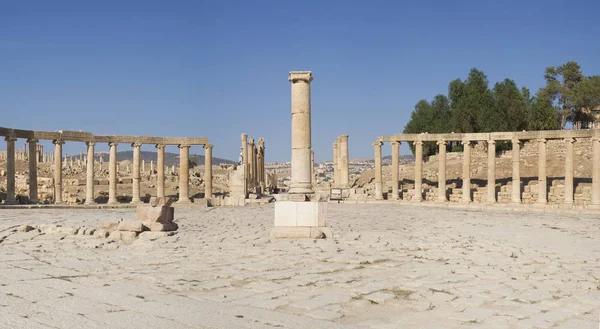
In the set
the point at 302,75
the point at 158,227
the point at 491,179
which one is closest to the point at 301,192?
the point at 302,75

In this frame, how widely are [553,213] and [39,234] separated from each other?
23769 mm

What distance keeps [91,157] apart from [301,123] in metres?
21.3

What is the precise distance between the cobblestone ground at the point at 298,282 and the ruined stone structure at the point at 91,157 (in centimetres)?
1806

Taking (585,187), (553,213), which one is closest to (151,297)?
(553,213)

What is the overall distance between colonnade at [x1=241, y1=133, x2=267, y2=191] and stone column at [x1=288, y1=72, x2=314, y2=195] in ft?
67.0

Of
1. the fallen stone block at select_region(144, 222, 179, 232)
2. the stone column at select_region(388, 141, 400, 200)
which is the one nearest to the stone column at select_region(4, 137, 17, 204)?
the fallen stone block at select_region(144, 222, 179, 232)

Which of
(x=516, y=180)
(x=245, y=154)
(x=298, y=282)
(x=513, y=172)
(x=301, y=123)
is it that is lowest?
(x=298, y=282)

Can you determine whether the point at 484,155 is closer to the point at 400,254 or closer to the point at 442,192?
the point at 442,192

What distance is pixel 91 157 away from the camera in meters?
33.9

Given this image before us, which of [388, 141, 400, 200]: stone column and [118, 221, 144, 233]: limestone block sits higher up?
[388, 141, 400, 200]: stone column

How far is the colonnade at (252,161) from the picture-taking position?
126ft

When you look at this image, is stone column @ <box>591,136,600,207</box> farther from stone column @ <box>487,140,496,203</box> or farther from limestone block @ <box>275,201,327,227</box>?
limestone block @ <box>275,201,327,227</box>

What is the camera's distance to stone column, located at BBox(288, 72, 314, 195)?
54.8 feet

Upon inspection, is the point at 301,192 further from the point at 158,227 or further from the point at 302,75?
the point at 158,227
